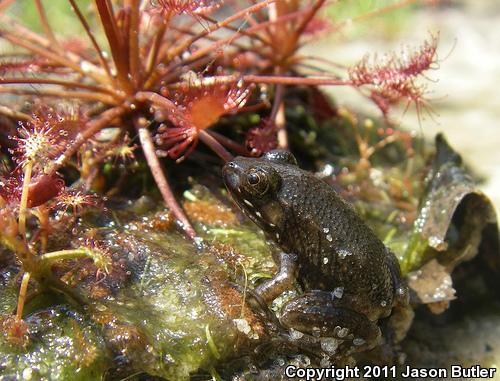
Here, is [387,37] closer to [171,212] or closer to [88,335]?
[171,212]

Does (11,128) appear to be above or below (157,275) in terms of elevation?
above

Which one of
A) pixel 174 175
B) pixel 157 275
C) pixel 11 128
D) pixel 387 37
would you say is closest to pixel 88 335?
pixel 157 275

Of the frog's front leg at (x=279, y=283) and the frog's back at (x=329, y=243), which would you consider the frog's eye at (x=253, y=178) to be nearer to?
the frog's back at (x=329, y=243)

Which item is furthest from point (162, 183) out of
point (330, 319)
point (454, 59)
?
point (454, 59)

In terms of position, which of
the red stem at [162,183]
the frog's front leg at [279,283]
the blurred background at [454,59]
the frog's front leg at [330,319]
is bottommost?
the frog's front leg at [330,319]

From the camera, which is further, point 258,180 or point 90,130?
point 90,130

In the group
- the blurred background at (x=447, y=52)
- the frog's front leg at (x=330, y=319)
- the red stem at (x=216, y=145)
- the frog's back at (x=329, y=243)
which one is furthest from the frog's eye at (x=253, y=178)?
the blurred background at (x=447, y=52)

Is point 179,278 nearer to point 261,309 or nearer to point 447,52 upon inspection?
point 261,309

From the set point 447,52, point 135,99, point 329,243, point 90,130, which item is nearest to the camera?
point 329,243
